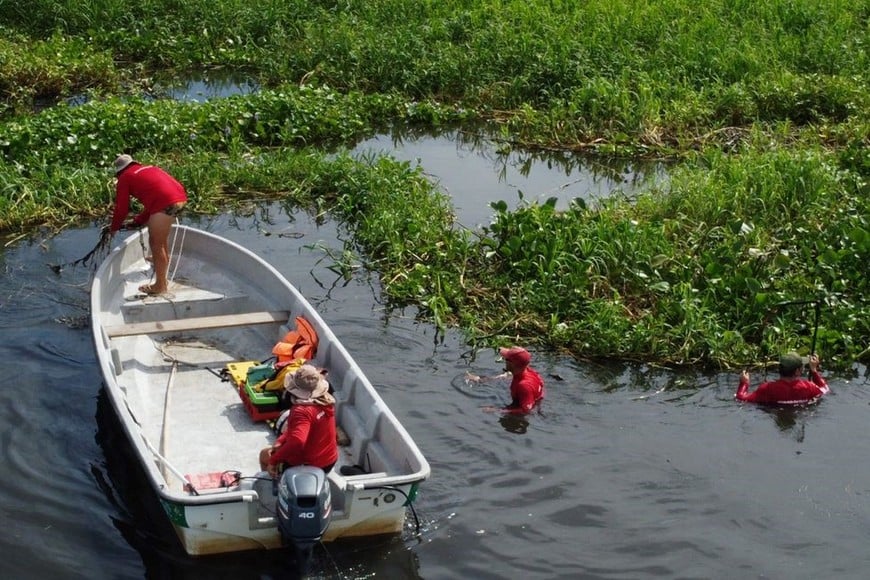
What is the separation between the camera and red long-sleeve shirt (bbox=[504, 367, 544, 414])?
32.1 ft

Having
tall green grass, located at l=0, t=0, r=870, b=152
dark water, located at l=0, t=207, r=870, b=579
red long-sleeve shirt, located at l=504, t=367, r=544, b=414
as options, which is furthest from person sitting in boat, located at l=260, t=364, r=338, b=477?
tall green grass, located at l=0, t=0, r=870, b=152

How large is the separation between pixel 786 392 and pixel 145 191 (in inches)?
238

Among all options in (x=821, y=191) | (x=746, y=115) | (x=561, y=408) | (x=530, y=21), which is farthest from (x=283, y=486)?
(x=530, y=21)

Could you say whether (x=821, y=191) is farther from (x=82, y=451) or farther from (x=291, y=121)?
(x=82, y=451)

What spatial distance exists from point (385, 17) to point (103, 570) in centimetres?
1493

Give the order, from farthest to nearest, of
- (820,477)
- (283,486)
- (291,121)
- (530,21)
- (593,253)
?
1. (530,21)
2. (291,121)
3. (593,253)
4. (820,477)
5. (283,486)

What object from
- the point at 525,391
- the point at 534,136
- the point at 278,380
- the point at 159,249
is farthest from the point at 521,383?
the point at 534,136

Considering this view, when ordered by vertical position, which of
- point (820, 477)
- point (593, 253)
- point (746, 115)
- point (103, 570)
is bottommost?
point (103, 570)

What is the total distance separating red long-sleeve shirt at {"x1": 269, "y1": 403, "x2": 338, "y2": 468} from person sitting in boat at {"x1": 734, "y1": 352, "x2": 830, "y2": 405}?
3946mm

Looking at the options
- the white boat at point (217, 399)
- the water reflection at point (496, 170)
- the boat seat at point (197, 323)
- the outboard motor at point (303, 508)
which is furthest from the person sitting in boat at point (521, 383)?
the water reflection at point (496, 170)

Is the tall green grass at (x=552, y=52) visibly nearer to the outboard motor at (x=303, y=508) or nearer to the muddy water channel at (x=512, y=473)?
the muddy water channel at (x=512, y=473)

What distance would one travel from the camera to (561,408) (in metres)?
10.1

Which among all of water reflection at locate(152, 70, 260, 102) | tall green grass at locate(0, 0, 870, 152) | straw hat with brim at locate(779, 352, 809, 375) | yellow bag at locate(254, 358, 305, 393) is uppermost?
tall green grass at locate(0, 0, 870, 152)

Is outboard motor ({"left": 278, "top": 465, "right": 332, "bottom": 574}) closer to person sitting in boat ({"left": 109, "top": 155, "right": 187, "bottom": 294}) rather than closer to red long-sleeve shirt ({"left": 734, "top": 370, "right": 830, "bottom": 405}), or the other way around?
red long-sleeve shirt ({"left": 734, "top": 370, "right": 830, "bottom": 405})
